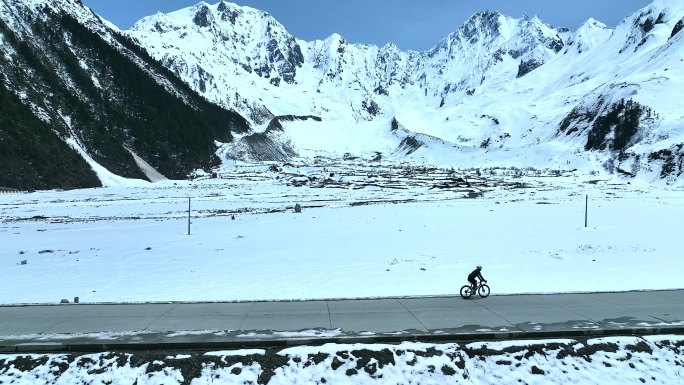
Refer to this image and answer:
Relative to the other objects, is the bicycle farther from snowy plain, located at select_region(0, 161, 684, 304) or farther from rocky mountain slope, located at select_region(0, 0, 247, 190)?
rocky mountain slope, located at select_region(0, 0, 247, 190)

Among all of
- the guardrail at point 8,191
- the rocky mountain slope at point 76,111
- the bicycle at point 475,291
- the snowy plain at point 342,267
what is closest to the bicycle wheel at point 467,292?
the bicycle at point 475,291

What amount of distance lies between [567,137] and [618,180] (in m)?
55.0

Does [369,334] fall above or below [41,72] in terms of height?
below

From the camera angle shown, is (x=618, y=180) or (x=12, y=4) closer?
(x=618, y=180)

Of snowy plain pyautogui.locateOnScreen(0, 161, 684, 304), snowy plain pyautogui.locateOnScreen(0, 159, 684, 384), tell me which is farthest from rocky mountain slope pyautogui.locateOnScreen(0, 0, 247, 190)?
snowy plain pyautogui.locateOnScreen(0, 161, 684, 304)

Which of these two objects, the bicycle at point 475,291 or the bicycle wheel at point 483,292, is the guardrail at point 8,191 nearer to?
the bicycle at point 475,291

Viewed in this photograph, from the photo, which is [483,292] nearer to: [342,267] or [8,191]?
[342,267]

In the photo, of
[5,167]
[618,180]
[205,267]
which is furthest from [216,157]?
[205,267]

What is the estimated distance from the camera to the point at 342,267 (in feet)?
73.8

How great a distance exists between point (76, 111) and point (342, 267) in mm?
93463

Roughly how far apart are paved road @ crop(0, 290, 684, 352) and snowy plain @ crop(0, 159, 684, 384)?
0.36m

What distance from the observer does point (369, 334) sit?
10.5 m

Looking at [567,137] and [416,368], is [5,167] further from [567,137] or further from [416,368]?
[567,137]

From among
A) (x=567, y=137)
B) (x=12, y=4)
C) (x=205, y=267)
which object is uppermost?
(x=12, y=4)
